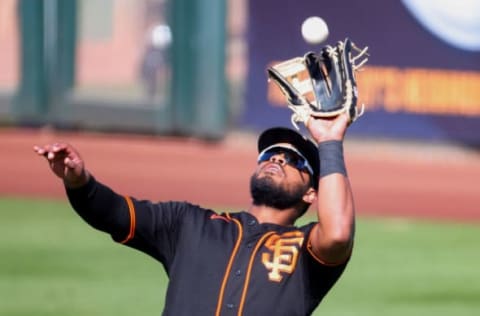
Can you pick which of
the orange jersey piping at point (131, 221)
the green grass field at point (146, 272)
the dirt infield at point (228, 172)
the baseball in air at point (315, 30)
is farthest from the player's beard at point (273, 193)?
the dirt infield at point (228, 172)

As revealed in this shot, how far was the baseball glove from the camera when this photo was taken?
4.09m

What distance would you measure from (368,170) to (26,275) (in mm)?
4075

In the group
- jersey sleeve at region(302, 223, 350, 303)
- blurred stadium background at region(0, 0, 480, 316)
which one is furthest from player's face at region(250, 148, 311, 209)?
blurred stadium background at region(0, 0, 480, 316)

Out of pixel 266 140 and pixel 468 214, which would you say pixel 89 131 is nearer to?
pixel 468 214

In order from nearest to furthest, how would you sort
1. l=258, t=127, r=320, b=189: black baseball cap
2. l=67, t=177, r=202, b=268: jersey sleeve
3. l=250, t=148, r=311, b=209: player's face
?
l=67, t=177, r=202, b=268: jersey sleeve, l=250, t=148, r=311, b=209: player's face, l=258, t=127, r=320, b=189: black baseball cap

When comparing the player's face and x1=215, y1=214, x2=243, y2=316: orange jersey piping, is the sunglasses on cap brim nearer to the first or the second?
the player's face

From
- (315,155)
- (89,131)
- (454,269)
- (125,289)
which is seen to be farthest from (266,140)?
(89,131)

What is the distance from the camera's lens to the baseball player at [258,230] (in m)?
4.07

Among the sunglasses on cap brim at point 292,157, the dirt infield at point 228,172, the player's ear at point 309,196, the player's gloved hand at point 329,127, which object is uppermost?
the player's gloved hand at point 329,127

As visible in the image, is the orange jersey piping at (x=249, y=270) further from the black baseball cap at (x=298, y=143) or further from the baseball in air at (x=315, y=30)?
the baseball in air at (x=315, y=30)

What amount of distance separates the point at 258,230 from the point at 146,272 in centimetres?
437

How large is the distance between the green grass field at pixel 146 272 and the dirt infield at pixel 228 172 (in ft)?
1.92

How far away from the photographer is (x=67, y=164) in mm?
4176

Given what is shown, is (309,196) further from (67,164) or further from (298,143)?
(67,164)
